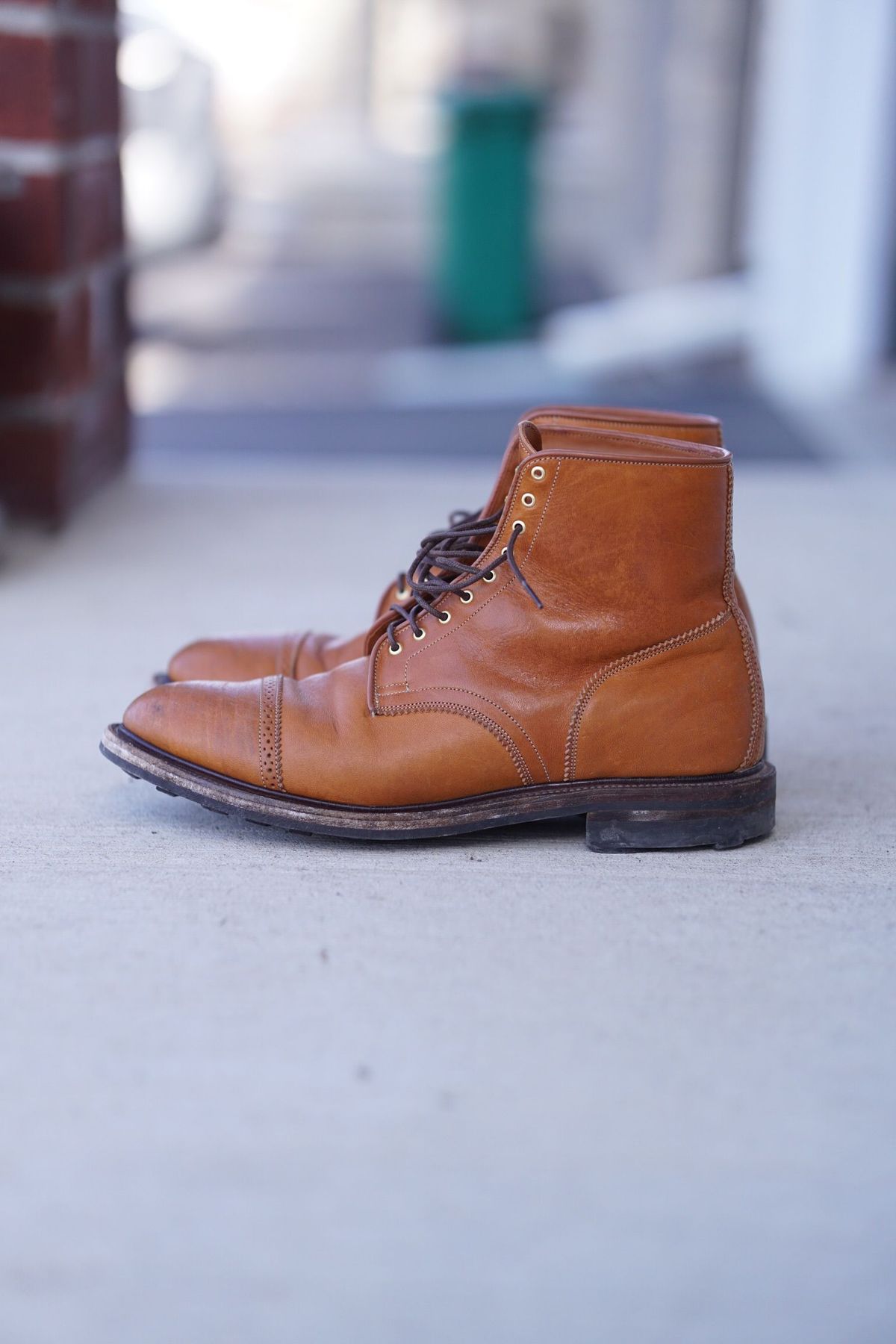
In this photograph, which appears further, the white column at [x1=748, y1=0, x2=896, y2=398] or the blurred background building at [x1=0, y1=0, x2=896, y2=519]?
the white column at [x1=748, y1=0, x2=896, y2=398]

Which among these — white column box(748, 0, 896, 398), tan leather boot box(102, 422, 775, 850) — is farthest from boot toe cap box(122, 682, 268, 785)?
white column box(748, 0, 896, 398)

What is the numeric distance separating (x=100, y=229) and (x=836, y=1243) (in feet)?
6.82

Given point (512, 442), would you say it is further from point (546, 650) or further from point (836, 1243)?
point (836, 1243)

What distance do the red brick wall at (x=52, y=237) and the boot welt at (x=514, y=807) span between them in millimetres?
1127

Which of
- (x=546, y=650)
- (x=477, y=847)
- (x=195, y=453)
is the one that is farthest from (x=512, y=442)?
(x=195, y=453)

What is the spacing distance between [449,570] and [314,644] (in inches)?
7.9

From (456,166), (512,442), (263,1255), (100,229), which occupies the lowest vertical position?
(263,1255)

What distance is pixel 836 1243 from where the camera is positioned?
72 centimetres

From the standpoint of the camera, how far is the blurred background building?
2121mm

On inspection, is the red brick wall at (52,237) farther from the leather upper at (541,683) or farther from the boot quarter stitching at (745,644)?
the boot quarter stitching at (745,644)

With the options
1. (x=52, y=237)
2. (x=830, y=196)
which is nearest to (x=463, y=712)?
(x=52, y=237)

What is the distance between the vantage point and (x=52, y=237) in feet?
6.71

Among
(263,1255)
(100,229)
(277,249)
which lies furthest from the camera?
(277,249)

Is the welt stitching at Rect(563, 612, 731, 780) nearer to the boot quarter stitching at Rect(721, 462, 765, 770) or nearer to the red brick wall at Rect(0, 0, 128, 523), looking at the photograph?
the boot quarter stitching at Rect(721, 462, 765, 770)
